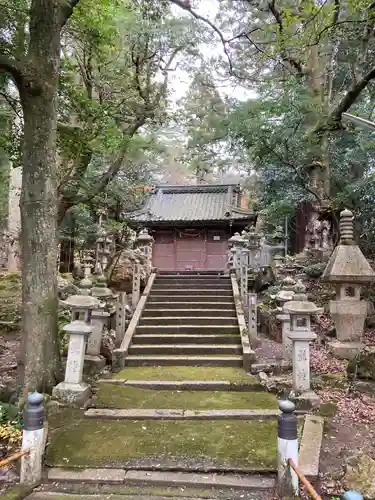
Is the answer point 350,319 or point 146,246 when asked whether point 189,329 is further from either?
point 146,246

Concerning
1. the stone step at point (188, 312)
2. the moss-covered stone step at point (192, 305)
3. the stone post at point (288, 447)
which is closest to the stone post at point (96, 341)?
the stone step at point (188, 312)

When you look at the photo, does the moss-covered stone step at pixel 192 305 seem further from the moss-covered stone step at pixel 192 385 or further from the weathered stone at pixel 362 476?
the weathered stone at pixel 362 476

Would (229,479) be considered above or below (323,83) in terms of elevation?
below

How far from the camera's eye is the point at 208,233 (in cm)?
1917

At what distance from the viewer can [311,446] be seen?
3918 millimetres

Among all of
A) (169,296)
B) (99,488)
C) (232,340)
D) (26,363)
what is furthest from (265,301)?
(99,488)

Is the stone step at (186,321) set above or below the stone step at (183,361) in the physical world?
above

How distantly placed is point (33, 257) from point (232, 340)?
4.79m

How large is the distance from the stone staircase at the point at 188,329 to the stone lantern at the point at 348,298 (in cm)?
207

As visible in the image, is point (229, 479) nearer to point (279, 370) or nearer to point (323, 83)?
point (279, 370)

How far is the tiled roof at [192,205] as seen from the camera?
18.7 m

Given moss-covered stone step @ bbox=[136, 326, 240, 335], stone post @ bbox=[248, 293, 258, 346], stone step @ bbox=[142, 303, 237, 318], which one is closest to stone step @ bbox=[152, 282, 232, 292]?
stone step @ bbox=[142, 303, 237, 318]

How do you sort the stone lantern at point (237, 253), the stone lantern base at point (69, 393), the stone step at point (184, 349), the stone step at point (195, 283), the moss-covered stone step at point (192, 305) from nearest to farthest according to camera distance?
the stone lantern base at point (69, 393) → the stone step at point (184, 349) → the moss-covered stone step at point (192, 305) → the stone step at point (195, 283) → the stone lantern at point (237, 253)

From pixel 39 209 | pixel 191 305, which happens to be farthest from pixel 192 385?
pixel 191 305
